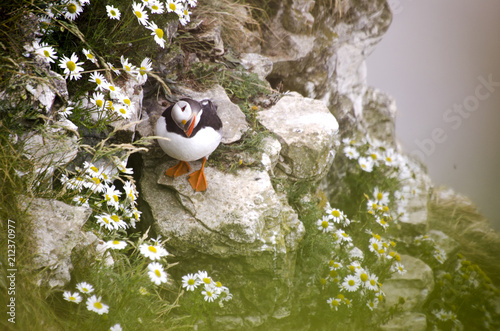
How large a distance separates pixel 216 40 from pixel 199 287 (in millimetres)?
1897

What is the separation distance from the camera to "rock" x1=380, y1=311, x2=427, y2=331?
2611 mm

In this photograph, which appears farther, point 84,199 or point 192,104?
point 192,104

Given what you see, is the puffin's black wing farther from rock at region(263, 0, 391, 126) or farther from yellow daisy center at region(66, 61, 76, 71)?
rock at region(263, 0, 391, 126)

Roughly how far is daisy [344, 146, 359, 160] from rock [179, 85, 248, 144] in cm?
112


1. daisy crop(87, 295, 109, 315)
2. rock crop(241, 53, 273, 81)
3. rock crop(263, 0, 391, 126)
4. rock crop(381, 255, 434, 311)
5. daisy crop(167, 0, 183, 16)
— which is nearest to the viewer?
daisy crop(87, 295, 109, 315)

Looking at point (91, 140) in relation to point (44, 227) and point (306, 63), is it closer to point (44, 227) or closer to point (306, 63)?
point (44, 227)

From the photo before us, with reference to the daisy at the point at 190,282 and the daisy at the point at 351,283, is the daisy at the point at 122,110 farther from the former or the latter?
the daisy at the point at 351,283

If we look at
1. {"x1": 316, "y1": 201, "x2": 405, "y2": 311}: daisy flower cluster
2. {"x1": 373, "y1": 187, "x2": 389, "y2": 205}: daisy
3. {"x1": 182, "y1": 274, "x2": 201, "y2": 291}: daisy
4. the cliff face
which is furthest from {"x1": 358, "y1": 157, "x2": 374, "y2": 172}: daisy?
{"x1": 182, "y1": 274, "x2": 201, "y2": 291}: daisy

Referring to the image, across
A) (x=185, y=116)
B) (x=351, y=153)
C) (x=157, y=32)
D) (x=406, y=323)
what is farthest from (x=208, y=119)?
(x=406, y=323)

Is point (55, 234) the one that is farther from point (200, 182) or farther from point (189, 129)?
point (200, 182)

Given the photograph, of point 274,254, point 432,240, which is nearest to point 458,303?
point 432,240

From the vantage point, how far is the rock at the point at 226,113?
8.08 feet

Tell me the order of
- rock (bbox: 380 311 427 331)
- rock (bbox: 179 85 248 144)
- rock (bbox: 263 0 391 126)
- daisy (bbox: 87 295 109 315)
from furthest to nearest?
rock (bbox: 263 0 391 126) < rock (bbox: 380 311 427 331) < rock (bbox: 179 85 248 144) < daisy (bbox: 87 295 109 315)

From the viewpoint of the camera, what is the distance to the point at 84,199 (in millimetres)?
1645
